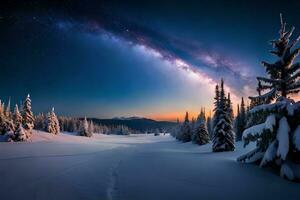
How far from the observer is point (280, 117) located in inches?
521

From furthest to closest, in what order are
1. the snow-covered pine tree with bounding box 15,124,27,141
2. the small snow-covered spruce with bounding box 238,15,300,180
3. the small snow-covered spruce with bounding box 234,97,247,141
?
the small snow-covered spruce with bounding box 234,97,247,141
the snow-covered pine tree with bounding box 15,124,27,141
the small snow-covered spruce with bounding box 238,15,300,180

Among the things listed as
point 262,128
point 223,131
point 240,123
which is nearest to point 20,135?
point 223,131

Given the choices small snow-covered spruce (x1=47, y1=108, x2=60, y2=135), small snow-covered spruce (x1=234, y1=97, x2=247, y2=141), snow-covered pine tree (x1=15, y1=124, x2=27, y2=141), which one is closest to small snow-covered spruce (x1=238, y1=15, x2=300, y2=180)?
snow-covered pine tree (x1=15, y1=124, x2=27, y2=141)

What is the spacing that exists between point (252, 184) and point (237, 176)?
5.24 feet

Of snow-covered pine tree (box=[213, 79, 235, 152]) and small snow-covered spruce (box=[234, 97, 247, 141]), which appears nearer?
snow-covered pine tree (box=[213, 79, 235, 152])

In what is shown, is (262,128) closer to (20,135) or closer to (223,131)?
(223,131)

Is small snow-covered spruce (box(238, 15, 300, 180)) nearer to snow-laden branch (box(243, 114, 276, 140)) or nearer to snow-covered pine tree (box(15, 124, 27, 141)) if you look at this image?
snow-laden branch (box(243, 114, 276, 140))

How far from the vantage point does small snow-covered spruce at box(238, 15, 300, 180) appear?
1238cm

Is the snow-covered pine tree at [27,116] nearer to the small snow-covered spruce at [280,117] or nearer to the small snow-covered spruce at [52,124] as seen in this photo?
the small snow-covered spruce at [52,124]

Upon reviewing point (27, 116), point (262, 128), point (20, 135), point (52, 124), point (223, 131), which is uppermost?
point (27, 116)

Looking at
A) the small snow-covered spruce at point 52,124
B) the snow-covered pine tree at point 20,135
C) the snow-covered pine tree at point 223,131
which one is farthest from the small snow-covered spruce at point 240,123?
the small snow-covered spruce at point 52,124

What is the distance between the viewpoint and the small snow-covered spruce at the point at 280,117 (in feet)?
40.6

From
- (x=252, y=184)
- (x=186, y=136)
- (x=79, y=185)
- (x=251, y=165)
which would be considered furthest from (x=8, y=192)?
(x=186, y=136)

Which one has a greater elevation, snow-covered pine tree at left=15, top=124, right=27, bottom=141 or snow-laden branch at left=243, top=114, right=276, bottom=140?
snow-laden branch at left=243, top=114, right=276, bottom=140
